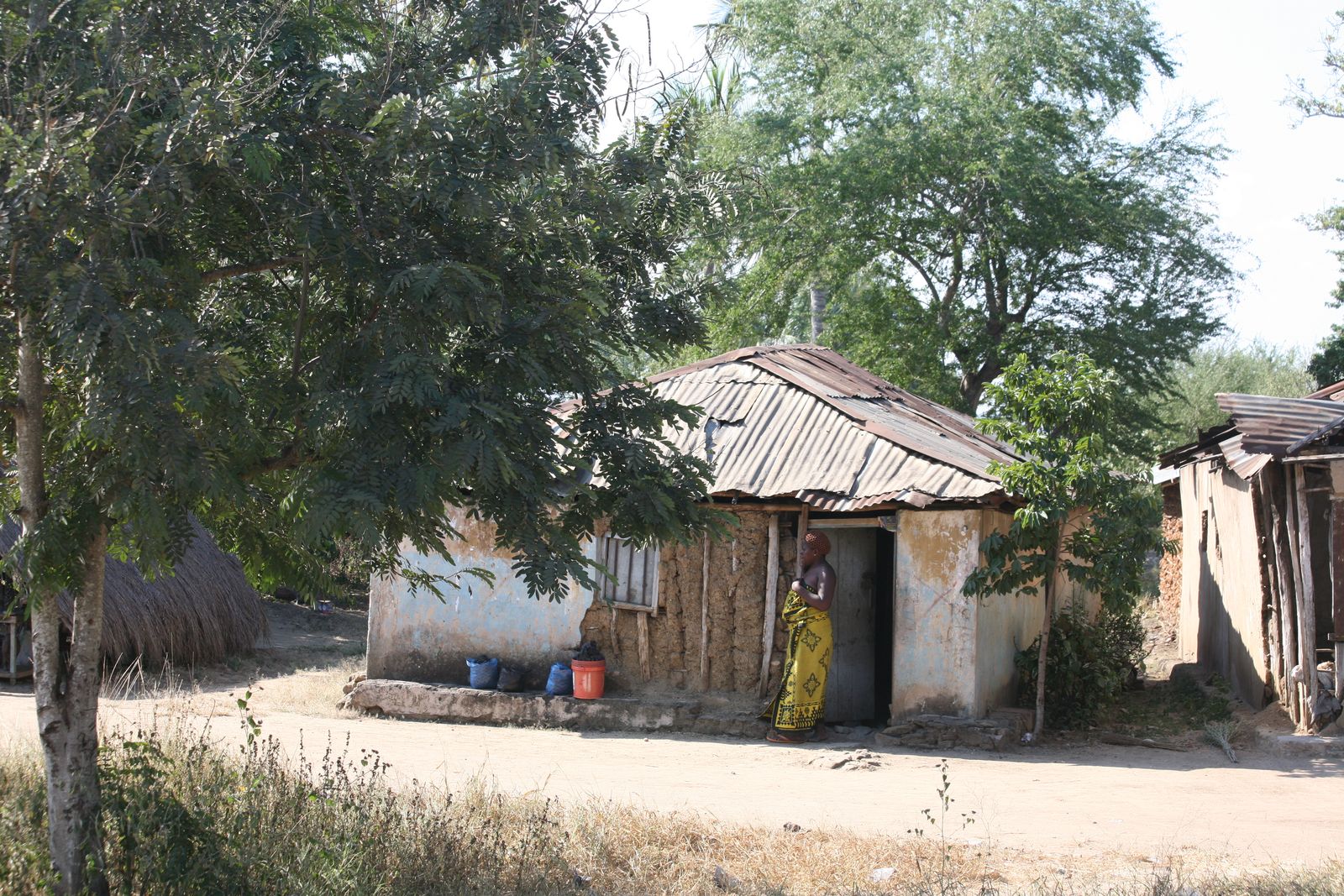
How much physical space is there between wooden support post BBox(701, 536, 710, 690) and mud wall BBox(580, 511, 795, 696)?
0.05 feet

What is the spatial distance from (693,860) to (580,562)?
Result: 2.26 metres

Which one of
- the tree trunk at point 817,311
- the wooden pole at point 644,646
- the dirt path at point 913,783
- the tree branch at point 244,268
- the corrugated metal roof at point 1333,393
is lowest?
the dirt path at point 913,783

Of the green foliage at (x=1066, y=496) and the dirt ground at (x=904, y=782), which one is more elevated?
the green foliage at (x=1066, y=496)

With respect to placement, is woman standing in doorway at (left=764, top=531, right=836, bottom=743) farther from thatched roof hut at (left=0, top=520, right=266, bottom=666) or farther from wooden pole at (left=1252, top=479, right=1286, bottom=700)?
thatched roof hut at (left=0, top=520, right=266, bottom=666)

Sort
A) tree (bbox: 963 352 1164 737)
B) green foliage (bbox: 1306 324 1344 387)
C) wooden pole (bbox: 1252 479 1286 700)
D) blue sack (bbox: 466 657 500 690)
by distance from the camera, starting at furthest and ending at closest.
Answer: green foliage (bbox: 1306 324 1344 387) → blue sack (bbox: 466 657 500 690) → wooden pole (bbox: 1252 479 1286 700) → tree (bbox: 963 352 1164 737)

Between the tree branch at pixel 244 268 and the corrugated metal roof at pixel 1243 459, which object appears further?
the corrugated metal roof at pixel 1243 459

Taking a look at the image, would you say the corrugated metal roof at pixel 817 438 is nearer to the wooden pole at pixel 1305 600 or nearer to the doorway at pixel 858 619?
the doorway at pixel 858 619

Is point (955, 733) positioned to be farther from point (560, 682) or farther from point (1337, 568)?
point (560, 682)

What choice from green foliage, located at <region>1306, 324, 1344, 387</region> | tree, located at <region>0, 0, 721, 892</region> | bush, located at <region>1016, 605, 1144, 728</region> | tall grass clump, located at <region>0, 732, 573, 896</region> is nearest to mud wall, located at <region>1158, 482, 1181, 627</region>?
green foliage, located at <region>1306, 324, 1344, 387</region>

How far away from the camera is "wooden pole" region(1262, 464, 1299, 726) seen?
10.4 meters

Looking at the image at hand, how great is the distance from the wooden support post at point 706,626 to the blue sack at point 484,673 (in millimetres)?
2075

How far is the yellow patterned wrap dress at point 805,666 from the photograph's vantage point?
10391 mm

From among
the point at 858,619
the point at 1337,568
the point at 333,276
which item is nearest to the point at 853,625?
the point at 858,619

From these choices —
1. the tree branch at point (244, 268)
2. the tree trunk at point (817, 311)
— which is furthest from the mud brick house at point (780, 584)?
Result: the tree trunk at point (817, 311)
